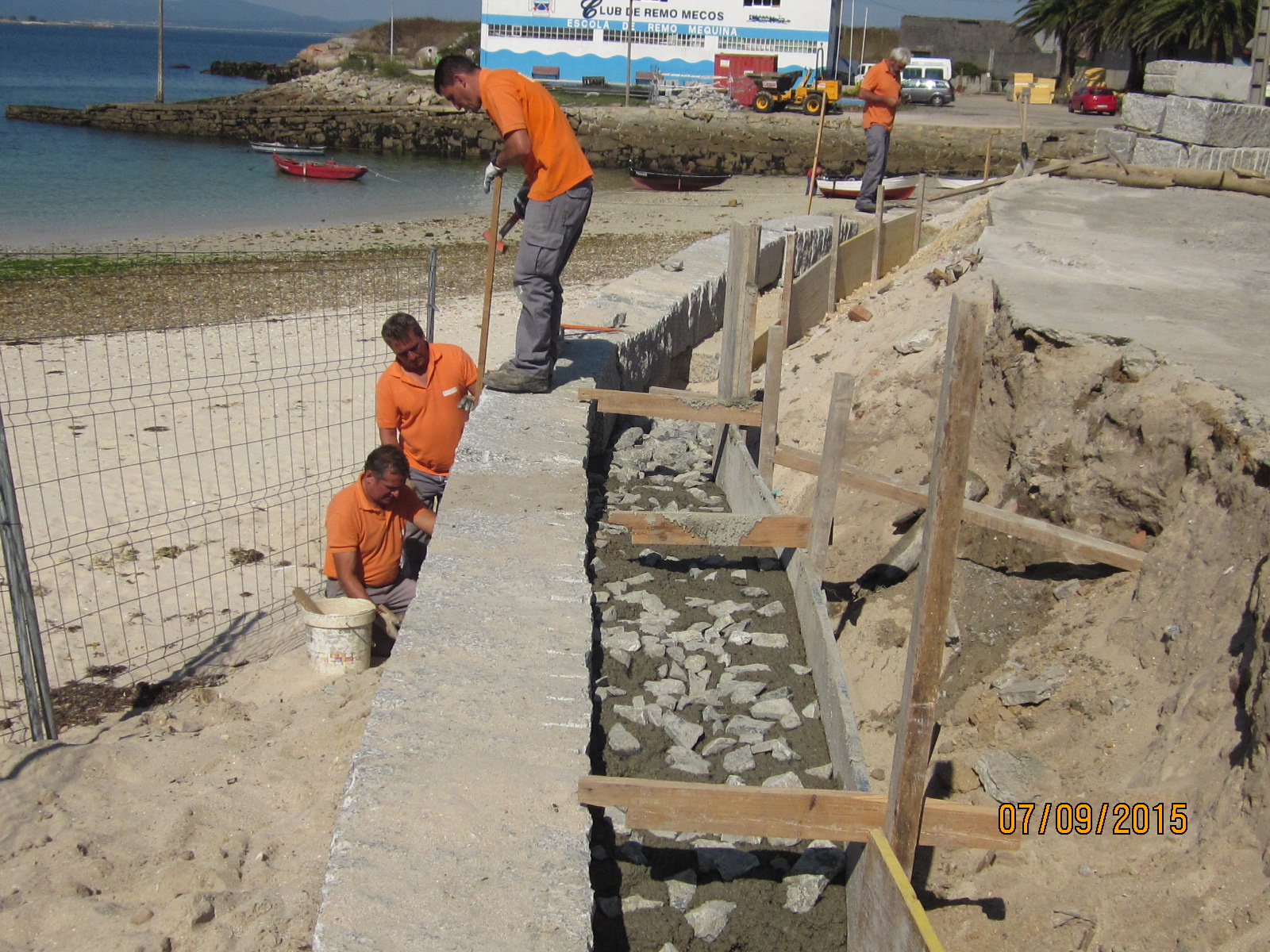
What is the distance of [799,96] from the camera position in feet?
128

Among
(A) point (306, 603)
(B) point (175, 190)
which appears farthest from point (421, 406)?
(B) point (175, 190)

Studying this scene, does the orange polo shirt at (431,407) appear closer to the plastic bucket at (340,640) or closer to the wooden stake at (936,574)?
the plastic bucket at (340,640)

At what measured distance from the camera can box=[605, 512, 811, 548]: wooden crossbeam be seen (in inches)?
170

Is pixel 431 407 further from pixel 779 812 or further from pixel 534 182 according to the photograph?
pixel 779 812

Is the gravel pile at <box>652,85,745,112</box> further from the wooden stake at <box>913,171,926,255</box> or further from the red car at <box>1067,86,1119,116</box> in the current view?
the wooden stake at <box>913,171,926,255</box>

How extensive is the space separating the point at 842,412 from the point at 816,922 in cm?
203

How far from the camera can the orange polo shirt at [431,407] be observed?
5312 mm

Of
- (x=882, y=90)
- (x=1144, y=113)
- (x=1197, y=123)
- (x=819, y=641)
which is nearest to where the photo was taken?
(x=819, y=641)

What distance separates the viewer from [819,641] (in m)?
3.94

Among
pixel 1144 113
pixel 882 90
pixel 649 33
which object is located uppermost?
pixel 649 33

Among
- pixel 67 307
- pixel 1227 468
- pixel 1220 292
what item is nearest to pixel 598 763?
pixel 1227 468

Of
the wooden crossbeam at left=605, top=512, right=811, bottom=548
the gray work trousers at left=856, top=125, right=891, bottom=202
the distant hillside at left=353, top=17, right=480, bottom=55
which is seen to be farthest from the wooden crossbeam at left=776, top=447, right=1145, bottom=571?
the distant hillside at left=353, top=17, right=480, bottom=55
